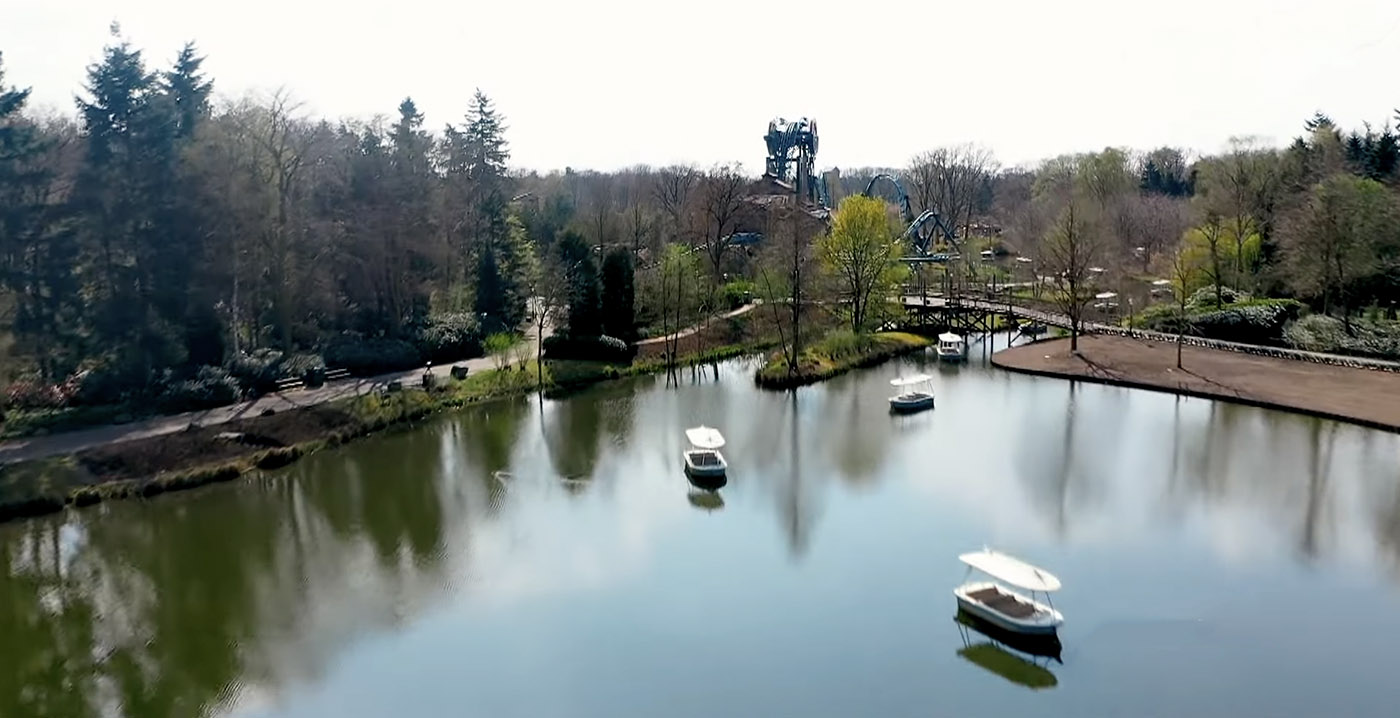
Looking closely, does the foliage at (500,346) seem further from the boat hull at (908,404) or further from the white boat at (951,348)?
the white boat at (951,348)

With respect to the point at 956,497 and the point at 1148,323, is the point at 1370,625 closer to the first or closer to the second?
the point at 956,497

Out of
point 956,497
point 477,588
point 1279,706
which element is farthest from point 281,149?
point 1279,706

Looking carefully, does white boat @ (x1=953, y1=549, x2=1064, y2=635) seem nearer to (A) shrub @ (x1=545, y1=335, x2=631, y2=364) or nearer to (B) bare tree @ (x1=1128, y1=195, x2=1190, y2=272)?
(A) shrub @ (x1=545, y1=335, x2=631, y2=364)

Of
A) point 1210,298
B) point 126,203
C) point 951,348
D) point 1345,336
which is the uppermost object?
point 126,203

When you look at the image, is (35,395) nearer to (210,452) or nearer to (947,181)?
(210,452)

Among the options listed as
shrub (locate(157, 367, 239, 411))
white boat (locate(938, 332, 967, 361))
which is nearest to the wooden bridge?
white boat (locate(938, 332, 967, 361))

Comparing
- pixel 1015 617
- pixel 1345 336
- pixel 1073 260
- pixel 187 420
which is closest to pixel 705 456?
pixel 1015 617

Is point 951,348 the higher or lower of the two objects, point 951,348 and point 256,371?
the lower
